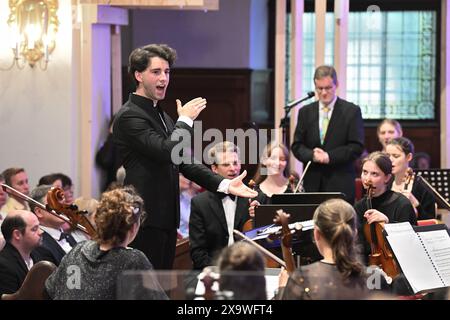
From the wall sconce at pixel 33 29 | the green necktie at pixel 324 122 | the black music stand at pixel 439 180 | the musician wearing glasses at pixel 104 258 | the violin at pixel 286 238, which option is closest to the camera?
the musician wearing glasses at pixel 104 258

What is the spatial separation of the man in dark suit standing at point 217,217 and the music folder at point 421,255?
1155 mm

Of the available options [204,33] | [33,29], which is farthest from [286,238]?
[204,33]

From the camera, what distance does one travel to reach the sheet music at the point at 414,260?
3.94 meters

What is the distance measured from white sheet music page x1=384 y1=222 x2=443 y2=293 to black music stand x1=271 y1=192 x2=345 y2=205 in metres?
0.72

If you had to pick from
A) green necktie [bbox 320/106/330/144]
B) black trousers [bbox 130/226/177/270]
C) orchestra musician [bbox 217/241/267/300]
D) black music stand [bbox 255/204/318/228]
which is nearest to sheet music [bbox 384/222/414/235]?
black music stand [bbox 255/204/318/228]

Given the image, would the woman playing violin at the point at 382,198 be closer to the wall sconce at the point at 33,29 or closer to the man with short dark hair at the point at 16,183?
the man with short dark hair at the point at 16,183

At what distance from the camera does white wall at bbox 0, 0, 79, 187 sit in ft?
23.0

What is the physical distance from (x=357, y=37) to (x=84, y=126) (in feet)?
16.8

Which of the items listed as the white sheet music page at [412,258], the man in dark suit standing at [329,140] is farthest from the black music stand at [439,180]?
the white sheet music page at [412,258]

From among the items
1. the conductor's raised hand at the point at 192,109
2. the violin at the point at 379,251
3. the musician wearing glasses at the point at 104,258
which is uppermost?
the conductor's raised hand at the point at 192,109

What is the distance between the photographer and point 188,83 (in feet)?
33.9

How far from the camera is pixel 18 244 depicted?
4453 millimetres

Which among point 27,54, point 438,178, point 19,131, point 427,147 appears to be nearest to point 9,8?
point 27,54
